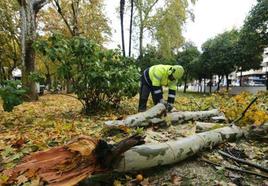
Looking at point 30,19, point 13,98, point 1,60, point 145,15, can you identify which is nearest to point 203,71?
point 145,15

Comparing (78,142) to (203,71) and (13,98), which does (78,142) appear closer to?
(13,98)

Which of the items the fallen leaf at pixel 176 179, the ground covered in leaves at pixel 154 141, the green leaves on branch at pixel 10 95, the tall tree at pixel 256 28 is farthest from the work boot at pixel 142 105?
the tall tree at pixel 256 28

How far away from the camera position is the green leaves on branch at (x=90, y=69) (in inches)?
304

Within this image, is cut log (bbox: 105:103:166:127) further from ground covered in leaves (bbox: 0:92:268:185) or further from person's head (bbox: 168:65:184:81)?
person's head (bbox: 168:65:184:81)

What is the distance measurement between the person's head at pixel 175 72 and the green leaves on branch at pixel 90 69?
4.49 feet

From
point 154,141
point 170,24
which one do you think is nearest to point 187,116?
point 154,141

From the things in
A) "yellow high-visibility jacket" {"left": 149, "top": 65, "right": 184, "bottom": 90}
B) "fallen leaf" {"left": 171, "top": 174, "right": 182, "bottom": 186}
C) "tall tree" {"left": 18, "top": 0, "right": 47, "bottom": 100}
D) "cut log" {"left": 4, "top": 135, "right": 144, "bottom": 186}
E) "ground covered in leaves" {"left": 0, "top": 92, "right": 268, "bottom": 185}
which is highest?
"tall tree" {"left": 18, "top": 0, "right": 47, "bottom": 100}

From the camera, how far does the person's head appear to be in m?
7.82

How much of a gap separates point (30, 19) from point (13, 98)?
6.72 metres

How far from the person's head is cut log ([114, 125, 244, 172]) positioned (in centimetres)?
350

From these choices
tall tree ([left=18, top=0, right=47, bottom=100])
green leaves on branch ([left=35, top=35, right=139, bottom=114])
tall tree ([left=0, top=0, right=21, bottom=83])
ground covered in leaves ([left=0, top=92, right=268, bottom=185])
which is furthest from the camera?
tall tree ([left=0, top=0, right=21, bottom=83])

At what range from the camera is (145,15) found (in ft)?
98.1

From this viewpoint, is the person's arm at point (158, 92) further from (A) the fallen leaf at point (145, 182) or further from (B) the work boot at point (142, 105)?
(A) the fallen leaf at point (145, 182)

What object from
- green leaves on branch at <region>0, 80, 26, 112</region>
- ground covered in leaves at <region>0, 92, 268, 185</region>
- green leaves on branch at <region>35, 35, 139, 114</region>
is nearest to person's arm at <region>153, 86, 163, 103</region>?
green leaves on branch at <region>35, 35, 139, 114</region>
